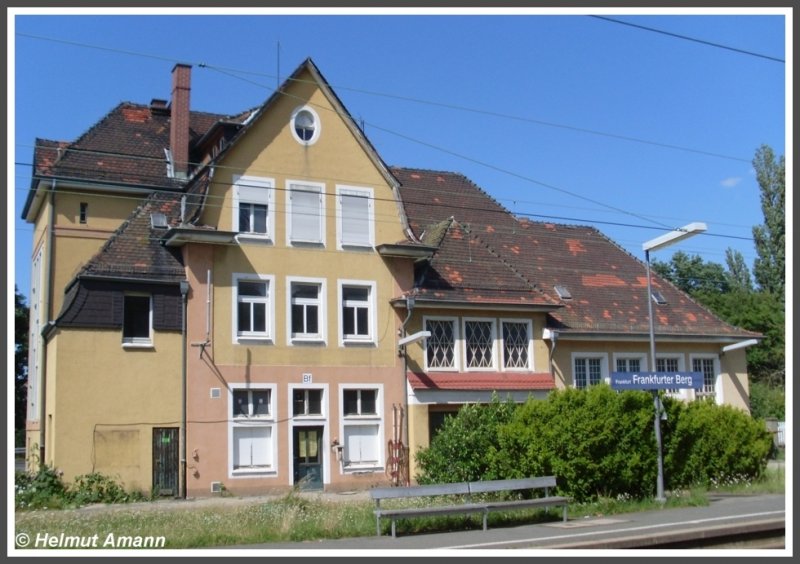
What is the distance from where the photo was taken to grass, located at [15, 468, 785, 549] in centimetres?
1564

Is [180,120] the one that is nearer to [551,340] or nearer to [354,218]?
[354,218]

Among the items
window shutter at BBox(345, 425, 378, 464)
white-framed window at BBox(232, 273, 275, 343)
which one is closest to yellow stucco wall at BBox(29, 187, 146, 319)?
white-framed window at BBox(232, 273, 275, 343)

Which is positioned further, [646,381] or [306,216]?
[306,216]

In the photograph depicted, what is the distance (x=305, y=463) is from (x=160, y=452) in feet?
13.3

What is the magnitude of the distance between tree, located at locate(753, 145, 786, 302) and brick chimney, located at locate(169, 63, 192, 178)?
39294 millimetres

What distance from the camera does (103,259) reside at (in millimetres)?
25234

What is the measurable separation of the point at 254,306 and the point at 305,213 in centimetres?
314

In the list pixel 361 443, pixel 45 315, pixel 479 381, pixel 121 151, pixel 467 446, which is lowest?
pixel 361 443

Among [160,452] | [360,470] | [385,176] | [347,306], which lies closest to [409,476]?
[360,470]

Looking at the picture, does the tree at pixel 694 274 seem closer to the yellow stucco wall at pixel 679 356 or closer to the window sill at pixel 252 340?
the yellow stucco wall at pixel 679 356

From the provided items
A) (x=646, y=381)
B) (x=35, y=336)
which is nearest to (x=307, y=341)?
(x=35, y=336)

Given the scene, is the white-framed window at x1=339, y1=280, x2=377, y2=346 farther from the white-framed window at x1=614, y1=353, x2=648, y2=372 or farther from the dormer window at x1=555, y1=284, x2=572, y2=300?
the white-framed window at x1=614, y1=353, x2=648, y2=372

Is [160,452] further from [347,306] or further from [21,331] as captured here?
[21,331]

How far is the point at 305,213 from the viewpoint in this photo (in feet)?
90.6
